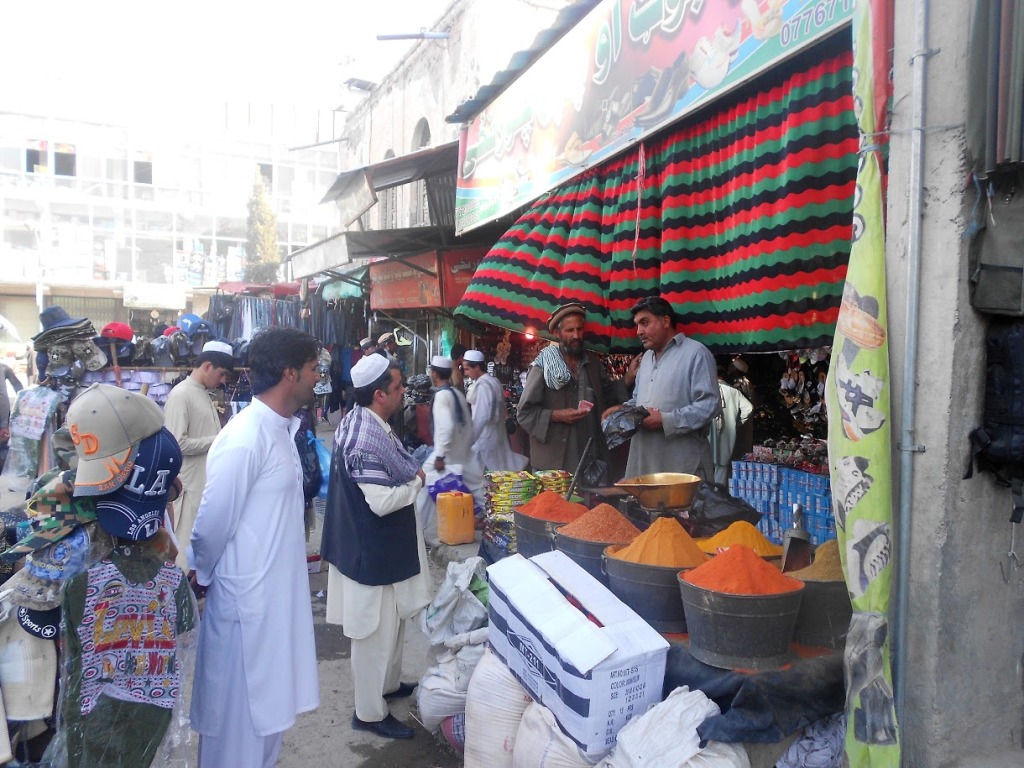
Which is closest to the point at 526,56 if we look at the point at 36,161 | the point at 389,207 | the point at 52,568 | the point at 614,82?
the point at 614,82

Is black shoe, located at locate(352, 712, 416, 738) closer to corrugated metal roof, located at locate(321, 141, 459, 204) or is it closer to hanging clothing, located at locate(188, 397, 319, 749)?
hanging clothing, located at locate(188, 397, 319, 749)

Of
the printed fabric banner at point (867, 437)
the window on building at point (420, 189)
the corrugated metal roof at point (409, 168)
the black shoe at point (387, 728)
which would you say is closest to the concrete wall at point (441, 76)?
the window on building at point (420, 189)

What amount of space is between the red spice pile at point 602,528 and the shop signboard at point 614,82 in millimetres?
2033

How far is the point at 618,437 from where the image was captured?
367 centimetres

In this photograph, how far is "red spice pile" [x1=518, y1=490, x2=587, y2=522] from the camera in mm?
3283

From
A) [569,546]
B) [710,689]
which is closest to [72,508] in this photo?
[569,546]

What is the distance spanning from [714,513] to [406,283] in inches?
280

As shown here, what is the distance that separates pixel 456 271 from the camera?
28.7ft

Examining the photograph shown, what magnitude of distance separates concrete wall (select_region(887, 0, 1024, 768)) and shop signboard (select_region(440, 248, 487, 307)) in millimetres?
6743

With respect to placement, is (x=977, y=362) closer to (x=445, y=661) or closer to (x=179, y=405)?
(x=445, y=661)

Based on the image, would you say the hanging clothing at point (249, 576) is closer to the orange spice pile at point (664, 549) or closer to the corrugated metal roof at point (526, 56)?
the orange spice pile at point (664, 549)

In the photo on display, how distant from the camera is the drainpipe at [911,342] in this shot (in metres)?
2.07

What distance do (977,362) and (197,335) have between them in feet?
26.0

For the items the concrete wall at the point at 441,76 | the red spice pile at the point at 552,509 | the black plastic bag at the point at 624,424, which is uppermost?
the concrete wall at the point at 441,76
